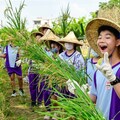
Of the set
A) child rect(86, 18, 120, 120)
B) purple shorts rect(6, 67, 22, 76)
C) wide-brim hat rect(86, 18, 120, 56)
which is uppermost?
wide-brim hat rect(86, 18, 120, 56)

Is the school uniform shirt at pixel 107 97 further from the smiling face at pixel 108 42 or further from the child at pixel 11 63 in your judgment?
the child at pixel 11 63

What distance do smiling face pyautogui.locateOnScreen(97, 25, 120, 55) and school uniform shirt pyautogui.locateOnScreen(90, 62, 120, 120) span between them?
0.12 meters

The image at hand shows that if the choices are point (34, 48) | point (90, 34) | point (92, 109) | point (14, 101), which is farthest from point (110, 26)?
point (14, 101)

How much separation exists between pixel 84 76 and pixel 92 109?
1.28 m

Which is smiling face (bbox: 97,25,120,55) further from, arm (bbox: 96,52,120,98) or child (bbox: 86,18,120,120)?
arm (bbox: 96,52,120,98)

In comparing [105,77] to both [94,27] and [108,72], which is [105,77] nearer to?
[108,72]

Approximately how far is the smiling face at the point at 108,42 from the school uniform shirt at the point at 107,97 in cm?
12

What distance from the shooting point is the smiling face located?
2.20 meters

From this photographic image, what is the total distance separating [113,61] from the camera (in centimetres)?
225

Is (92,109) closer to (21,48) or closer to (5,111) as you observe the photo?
(21,48)

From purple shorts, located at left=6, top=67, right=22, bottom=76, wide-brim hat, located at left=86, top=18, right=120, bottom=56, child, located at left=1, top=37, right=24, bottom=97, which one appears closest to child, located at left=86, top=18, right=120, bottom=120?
wide-brim hat, located at left=86, top=18, right=120, bottom=56

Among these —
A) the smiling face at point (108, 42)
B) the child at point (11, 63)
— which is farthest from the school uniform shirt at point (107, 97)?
the child at point (11, 63)

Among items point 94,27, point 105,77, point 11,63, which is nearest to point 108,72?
point 105,77

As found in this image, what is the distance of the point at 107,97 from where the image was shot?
2258mm
